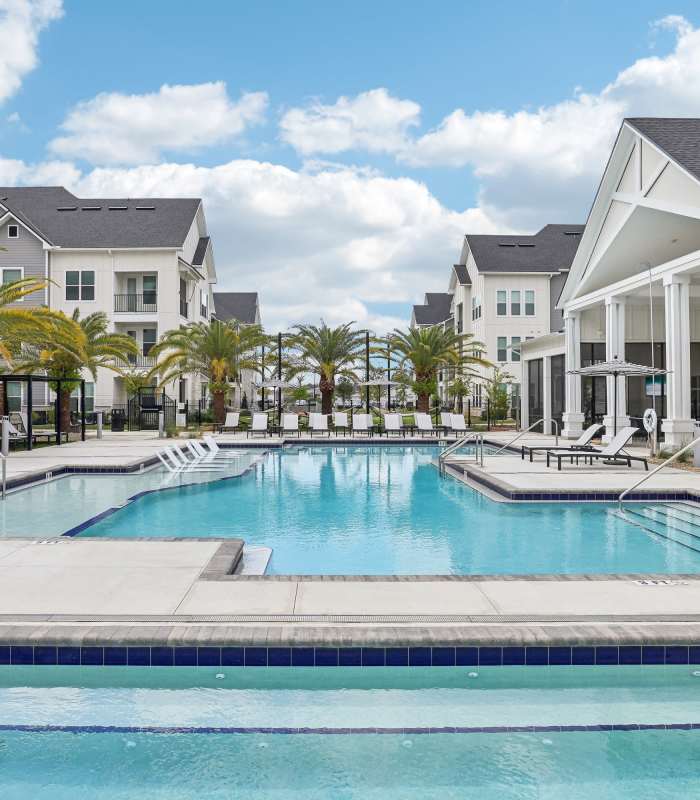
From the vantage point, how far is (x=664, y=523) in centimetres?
1033

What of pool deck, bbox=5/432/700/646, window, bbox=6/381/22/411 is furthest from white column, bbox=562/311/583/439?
window, bbox=6/381/22/411

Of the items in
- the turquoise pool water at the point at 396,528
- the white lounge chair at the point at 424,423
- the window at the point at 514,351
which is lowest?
the turquoise pool water at the point at 396,528

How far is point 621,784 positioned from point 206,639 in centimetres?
250

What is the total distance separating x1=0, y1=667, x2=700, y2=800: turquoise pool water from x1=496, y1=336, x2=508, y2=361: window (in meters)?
37.9

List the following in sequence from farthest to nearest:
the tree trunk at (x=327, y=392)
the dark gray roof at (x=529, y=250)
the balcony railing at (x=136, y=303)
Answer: the dark gray roof at (x=529, y=250)
the balcony railing at (x=136, y=303)
the tree trunk at (x=327, y=392)

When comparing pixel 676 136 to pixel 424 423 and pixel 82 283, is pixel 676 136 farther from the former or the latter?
pixel 82 283

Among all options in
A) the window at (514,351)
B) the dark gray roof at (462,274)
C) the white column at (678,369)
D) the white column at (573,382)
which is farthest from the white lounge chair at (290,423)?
the dark gray roof at (462,274)

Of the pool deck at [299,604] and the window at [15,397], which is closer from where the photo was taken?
the pool deck at [299,604]

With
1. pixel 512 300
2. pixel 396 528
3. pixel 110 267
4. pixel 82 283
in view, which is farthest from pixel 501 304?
pixel 396 528

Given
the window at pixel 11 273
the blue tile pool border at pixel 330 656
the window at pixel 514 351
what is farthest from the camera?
the window at pixel 514 351

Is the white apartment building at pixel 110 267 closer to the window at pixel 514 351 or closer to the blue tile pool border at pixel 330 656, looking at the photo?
the window at pixel 514 351

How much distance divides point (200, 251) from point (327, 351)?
11.6m

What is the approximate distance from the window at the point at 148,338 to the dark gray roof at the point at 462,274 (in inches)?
725

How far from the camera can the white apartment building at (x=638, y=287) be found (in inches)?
715
